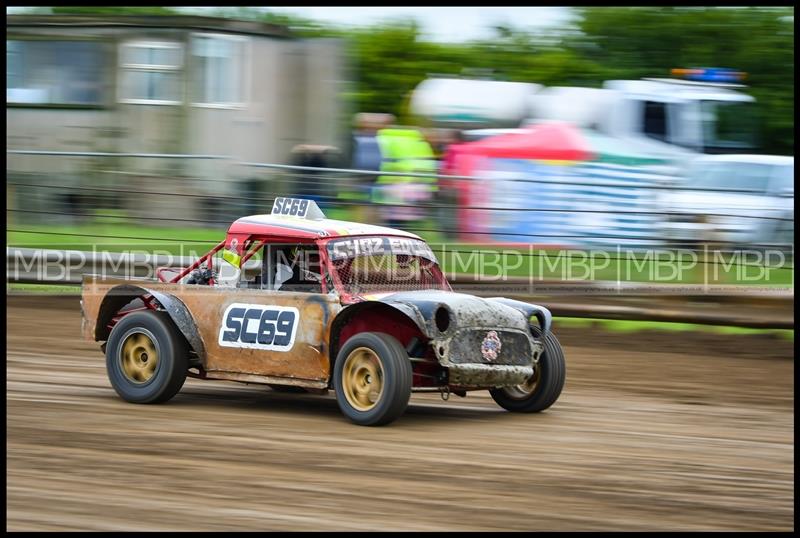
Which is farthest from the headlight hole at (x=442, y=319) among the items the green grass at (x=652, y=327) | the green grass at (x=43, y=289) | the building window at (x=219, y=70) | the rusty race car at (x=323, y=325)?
the building window at (x=219, y=70)

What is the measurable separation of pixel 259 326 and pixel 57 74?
1070 cm

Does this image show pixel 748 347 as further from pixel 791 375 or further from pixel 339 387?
pixel 339 387

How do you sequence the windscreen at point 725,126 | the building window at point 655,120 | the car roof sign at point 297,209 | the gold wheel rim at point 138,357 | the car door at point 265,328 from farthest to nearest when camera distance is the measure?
1. the windscreen at point 725,126
2. the building window at point 655,120
3. the car roof sign at point 297,209
4. the gold wheel rim at point 138,357
5. the car door at point 265,328

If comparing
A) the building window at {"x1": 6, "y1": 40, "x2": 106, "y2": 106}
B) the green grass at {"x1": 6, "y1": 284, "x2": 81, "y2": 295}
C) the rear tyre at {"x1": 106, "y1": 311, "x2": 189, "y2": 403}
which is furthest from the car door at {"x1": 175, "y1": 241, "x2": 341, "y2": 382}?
the building window at {"x1": 6, "y1": 40, "x2": 106, "y2": 106}

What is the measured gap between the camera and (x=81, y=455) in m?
6.65

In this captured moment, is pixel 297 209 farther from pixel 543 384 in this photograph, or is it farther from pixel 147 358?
pixel 543 384

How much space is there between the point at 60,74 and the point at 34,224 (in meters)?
3.61

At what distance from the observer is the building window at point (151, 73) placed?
56.6 feet

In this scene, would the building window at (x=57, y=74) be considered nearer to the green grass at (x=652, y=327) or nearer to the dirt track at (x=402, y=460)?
the green grass at (x=652, y=327)

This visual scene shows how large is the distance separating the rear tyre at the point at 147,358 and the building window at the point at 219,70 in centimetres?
943

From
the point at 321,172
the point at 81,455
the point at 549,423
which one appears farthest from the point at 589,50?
the point at 81,455

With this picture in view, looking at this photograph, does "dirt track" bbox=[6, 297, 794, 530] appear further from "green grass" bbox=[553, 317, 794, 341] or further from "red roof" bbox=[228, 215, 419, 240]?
"green grass" bbox=[553, 317, 794, 341]

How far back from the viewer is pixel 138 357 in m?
8.51

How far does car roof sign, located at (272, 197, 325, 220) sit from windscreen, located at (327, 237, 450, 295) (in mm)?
479
